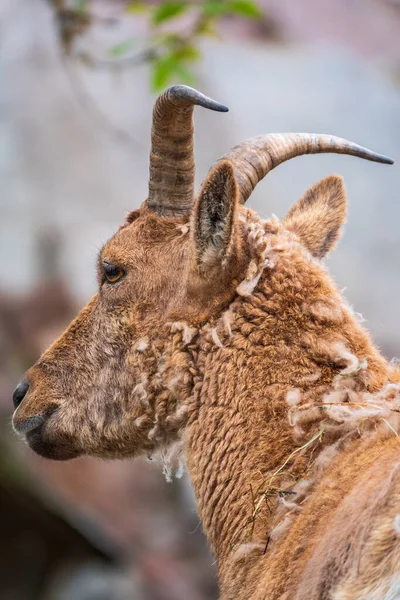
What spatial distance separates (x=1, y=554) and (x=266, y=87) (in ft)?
30.5

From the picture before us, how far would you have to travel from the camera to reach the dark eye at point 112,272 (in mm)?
4648

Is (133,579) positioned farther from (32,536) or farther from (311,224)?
(311,224)

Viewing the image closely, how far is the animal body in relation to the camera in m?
3.49

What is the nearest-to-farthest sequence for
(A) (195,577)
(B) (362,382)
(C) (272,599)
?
(C) (272,599), (B) (362,382), (A) (195,577)

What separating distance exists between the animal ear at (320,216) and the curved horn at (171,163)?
2.00 feet

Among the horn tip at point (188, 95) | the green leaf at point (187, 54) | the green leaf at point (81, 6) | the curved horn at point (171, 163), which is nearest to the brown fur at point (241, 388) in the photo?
the curved horn at point (171, 163)

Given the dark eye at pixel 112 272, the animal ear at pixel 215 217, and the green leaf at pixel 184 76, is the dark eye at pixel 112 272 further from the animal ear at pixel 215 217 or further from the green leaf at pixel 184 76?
the green leaf at pixel 184 76

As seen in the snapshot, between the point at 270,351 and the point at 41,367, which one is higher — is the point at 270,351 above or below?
above

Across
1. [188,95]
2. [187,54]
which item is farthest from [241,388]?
[187,54]

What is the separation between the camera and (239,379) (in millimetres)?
3975

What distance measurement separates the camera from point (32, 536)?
506 inches

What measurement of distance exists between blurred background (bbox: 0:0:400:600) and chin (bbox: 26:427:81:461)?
6.53 m

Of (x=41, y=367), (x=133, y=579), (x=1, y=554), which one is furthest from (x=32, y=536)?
(x=41, y=367)

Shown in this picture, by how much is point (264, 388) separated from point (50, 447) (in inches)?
60.5
